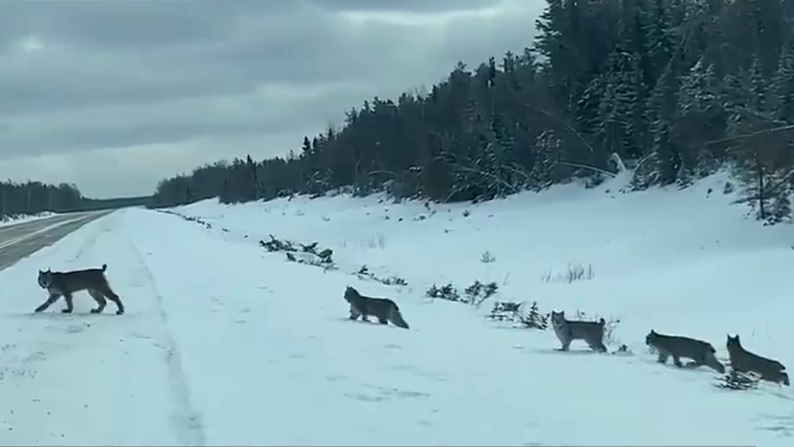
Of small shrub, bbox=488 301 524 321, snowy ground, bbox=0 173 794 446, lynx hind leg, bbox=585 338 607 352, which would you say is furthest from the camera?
small shrub, bbox=488 301 524 321

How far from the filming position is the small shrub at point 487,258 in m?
31.7

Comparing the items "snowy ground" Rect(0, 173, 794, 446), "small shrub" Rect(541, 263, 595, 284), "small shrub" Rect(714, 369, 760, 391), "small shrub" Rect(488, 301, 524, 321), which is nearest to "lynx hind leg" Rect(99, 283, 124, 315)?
"snowy ground" Rect(0, 173, 794, 446)

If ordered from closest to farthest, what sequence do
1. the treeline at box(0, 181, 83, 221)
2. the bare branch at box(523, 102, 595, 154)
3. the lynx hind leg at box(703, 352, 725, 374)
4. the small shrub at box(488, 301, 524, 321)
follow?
the lynx hind leg at box(703, 352, 725, 374) < the small shrub at box(488, 301, 524, 321) < the bare branch at box(523, 102, 595, 154) < the treeline at box(0, 181, 83, 221)

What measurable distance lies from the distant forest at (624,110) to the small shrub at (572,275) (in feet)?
21.0

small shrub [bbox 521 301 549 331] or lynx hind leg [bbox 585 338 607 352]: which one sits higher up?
lynx hind leg [bbox 585 338 607 352]

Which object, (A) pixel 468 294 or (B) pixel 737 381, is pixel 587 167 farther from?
(B) pixel 737 381

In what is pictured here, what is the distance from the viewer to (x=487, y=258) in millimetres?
32250

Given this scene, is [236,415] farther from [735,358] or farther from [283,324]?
[735,358]

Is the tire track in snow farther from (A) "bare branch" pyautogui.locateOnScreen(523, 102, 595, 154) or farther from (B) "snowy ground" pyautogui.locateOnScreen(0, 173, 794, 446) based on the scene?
(A) "bare branch" pyautogui.locateOnScreen(523, 102, 595, 154)

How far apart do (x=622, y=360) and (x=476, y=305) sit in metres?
6.95

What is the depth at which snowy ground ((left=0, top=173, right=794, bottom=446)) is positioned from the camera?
301 inches

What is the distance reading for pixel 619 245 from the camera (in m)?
31.8

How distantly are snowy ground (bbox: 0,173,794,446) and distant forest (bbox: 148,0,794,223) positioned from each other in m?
4.88

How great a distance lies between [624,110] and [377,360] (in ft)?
141
